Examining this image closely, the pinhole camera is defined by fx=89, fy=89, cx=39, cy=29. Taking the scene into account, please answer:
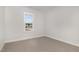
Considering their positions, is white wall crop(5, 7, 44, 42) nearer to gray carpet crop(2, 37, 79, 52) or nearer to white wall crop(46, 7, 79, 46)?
gray carpet crop(2, 37, 79, 52)

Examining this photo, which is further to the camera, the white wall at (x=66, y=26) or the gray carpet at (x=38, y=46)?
the white wall at (x=66, y=26)

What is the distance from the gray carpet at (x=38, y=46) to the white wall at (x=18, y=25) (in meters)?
0.16

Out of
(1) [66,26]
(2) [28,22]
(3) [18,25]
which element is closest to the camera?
(2) [28,22]

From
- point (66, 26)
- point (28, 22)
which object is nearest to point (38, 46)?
point (28, 22)

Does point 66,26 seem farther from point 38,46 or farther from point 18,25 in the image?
point 18,25

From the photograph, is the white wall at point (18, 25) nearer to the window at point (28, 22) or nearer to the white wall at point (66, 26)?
the window at point (28, 22)

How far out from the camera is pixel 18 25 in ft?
7.69

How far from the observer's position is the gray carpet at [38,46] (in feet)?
7.15

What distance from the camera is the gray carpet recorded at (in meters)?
2.18

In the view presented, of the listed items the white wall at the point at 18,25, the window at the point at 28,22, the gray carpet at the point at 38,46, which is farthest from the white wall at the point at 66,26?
the window at the point at 28,22

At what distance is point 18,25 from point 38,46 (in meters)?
0.77

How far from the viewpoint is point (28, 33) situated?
7.65ft
